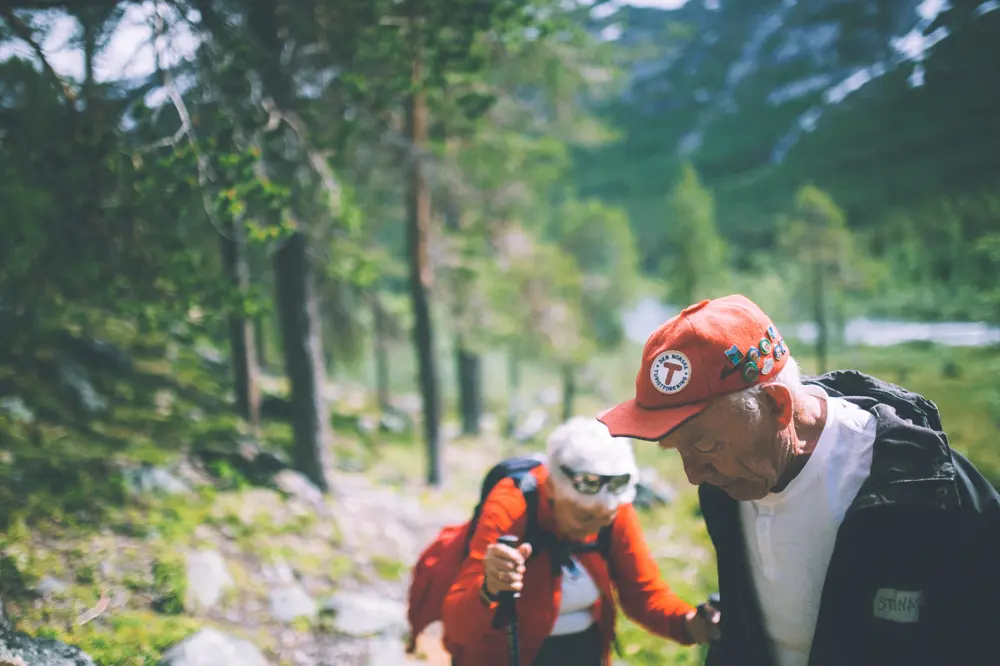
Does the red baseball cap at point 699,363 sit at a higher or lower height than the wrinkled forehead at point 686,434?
higher

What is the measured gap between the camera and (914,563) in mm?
1721

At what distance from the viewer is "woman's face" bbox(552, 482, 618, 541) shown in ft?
8.62

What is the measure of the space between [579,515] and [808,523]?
98 cm

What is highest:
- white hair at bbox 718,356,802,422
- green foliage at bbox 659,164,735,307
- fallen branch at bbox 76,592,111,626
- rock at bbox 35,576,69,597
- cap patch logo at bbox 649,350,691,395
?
green foliage at bbox 659,164,735,307

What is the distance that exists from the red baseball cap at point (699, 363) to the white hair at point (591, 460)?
0.64 m

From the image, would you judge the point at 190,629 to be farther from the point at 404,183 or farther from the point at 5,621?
the point at 404,183

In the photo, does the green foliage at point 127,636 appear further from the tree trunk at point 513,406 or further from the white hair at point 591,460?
the tree trunk at point 513,406

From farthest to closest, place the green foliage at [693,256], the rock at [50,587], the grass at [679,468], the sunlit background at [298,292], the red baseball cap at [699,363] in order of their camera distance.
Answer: the green foliage at [693,256]
the grass at [679,468]
the sunlit background at [298,292]
the rock at [50,587]
the red baseball cap at [699,363]

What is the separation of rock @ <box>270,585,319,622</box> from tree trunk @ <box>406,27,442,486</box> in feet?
21.2

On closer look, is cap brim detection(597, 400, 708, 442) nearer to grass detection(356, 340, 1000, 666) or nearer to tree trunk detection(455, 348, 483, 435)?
grass detection(356, 340, 1000, 666)

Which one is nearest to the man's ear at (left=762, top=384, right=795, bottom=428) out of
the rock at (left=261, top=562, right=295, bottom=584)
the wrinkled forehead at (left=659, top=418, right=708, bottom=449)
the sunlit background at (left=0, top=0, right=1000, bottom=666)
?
the wrinkled forehead at (left=659, top=418, right=708, bottom=449)

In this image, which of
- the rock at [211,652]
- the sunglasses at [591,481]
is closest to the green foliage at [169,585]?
the rock at [211,652]

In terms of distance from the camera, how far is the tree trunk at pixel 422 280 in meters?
10.9

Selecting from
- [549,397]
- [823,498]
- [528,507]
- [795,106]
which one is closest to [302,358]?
[528,507]
